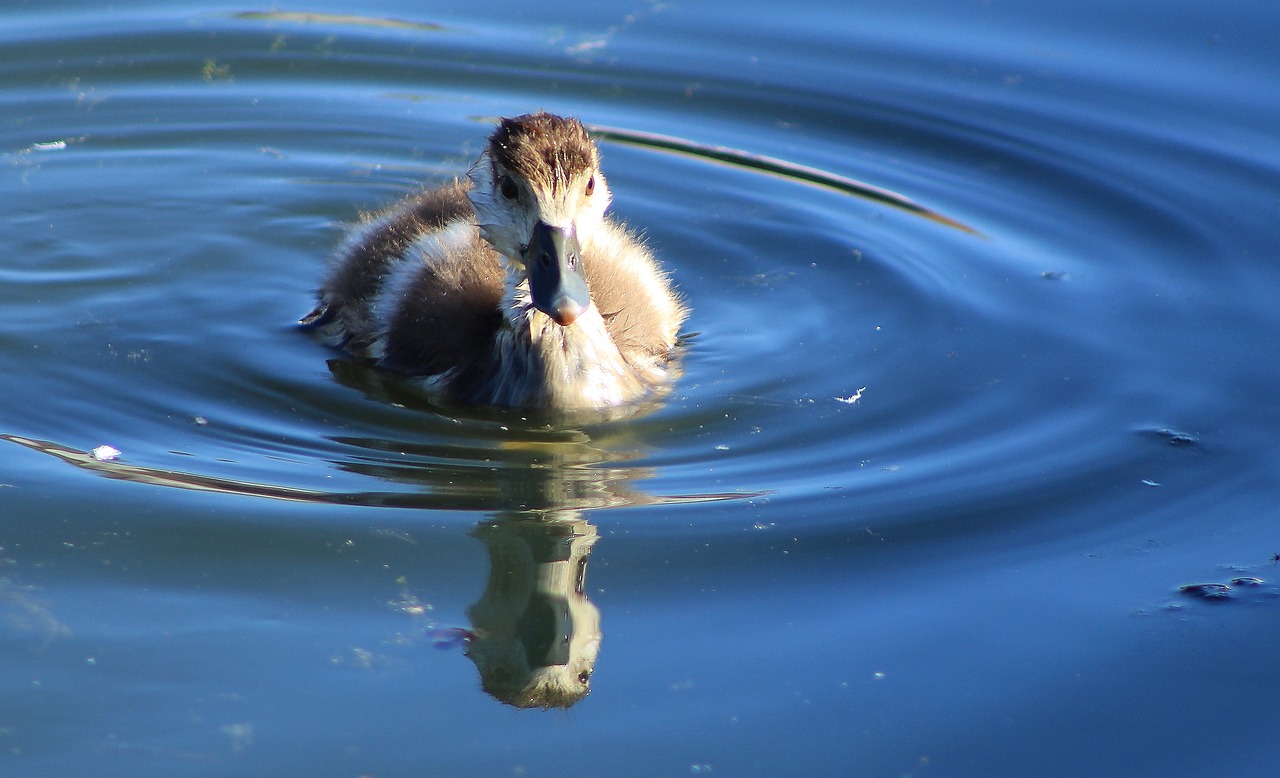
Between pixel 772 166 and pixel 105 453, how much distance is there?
4127mm

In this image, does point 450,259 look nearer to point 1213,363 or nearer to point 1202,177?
point 1213,363

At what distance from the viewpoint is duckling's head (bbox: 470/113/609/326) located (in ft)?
16.6

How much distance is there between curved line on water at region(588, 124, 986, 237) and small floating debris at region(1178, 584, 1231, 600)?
3.17 m

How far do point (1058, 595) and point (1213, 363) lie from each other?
1.98 m

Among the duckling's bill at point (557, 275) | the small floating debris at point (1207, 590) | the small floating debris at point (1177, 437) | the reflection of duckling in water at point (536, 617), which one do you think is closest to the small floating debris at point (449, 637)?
the reflection of duckling in water at point (536, 617)

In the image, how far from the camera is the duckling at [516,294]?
17.1ft

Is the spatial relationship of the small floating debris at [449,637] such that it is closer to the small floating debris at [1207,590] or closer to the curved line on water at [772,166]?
the small floating debris at [1207,590]

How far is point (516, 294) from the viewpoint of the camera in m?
5.47

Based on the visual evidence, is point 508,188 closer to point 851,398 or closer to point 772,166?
point 851,398

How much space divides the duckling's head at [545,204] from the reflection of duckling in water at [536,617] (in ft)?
3.03

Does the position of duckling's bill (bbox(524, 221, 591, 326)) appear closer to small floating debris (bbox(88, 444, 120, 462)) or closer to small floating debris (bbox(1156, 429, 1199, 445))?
small floating debris (bbox(88, 444, 120, 462))

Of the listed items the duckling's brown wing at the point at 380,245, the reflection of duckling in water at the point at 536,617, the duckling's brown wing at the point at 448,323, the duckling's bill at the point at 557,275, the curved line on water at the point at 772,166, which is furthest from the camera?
the curved line on water at the point at 772,166

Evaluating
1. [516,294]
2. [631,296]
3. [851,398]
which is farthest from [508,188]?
[851,398]

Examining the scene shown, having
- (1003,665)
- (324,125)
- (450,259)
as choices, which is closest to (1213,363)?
(1003,665)
